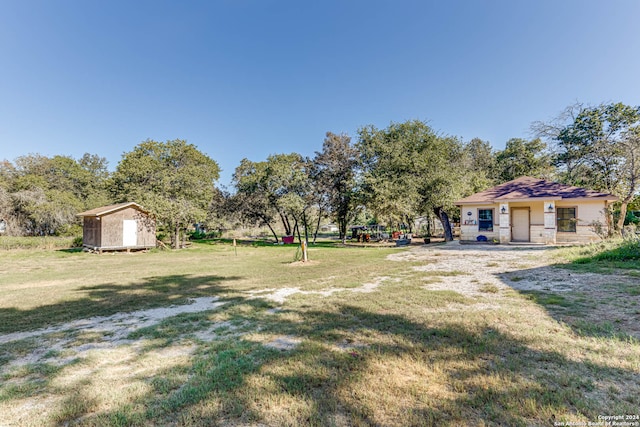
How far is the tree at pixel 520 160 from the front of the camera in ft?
92.1

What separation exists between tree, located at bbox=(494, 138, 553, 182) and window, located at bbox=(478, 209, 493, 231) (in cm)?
1447

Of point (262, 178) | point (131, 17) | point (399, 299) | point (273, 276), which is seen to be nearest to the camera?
point (399, 299)

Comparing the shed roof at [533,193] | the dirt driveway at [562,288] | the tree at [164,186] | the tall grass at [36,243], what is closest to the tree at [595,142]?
the shed roof at [533,193]

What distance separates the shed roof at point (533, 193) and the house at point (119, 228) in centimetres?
2145

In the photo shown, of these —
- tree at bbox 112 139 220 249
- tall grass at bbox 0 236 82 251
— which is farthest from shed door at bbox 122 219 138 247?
tall grass at bbox 0 236 82 251

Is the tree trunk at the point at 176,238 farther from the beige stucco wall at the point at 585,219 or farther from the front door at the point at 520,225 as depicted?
the beige stucco wall at the point at 585,219

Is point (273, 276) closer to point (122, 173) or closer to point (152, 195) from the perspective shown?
point (152, 195)

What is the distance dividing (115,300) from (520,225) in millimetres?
20529

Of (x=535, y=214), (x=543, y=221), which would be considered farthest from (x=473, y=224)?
(x=543, y=221)

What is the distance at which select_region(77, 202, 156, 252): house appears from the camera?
18422 millimetres

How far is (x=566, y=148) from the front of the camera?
68.0 ft

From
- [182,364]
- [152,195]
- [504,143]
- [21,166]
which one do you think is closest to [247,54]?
[152,195]

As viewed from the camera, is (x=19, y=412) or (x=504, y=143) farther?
(x=504, y=143)

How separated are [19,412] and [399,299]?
4848 mm
